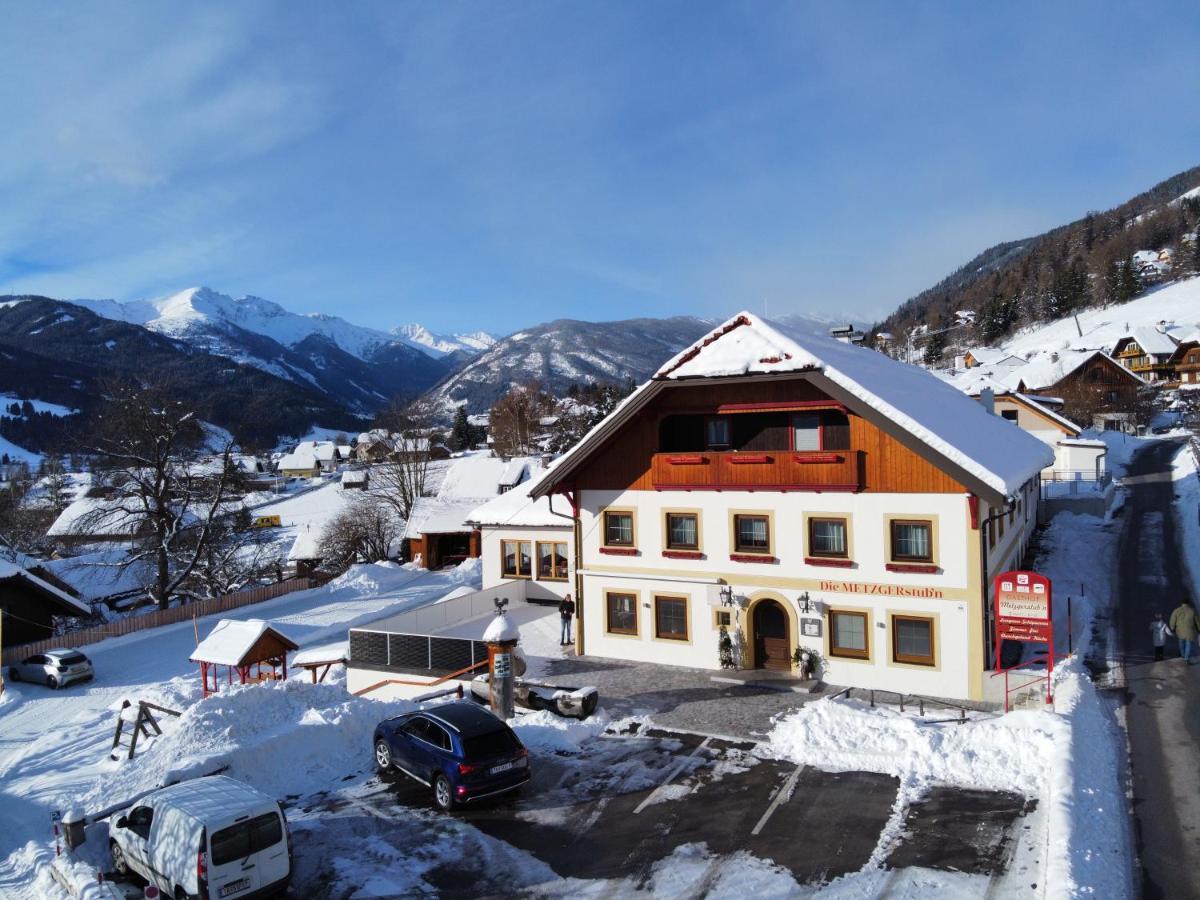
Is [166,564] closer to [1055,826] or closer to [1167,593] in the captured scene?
[1055,826]

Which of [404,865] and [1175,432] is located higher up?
[1175,432]

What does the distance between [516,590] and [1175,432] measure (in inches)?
2906

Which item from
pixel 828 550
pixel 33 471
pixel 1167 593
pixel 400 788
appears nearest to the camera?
pixel 400 788

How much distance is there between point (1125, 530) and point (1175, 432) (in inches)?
Result: 1941

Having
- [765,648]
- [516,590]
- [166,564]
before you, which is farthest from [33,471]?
[765,648]

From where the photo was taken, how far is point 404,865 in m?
12.8

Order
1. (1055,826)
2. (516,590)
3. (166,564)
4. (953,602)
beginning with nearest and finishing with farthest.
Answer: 1. (1055,826)
2. (953,602)
3. (516,590)
4. (166,564)

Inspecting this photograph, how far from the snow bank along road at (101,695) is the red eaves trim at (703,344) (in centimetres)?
1751

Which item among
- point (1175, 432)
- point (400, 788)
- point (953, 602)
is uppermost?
point (1175, 432)

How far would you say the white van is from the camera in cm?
1105

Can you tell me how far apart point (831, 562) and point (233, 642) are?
18.0 m

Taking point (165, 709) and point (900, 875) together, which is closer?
point (900, 875)

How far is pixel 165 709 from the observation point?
21.1 metres

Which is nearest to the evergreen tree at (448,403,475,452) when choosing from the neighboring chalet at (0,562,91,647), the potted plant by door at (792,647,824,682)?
the neighboring chalet at (0,562,91,647)
